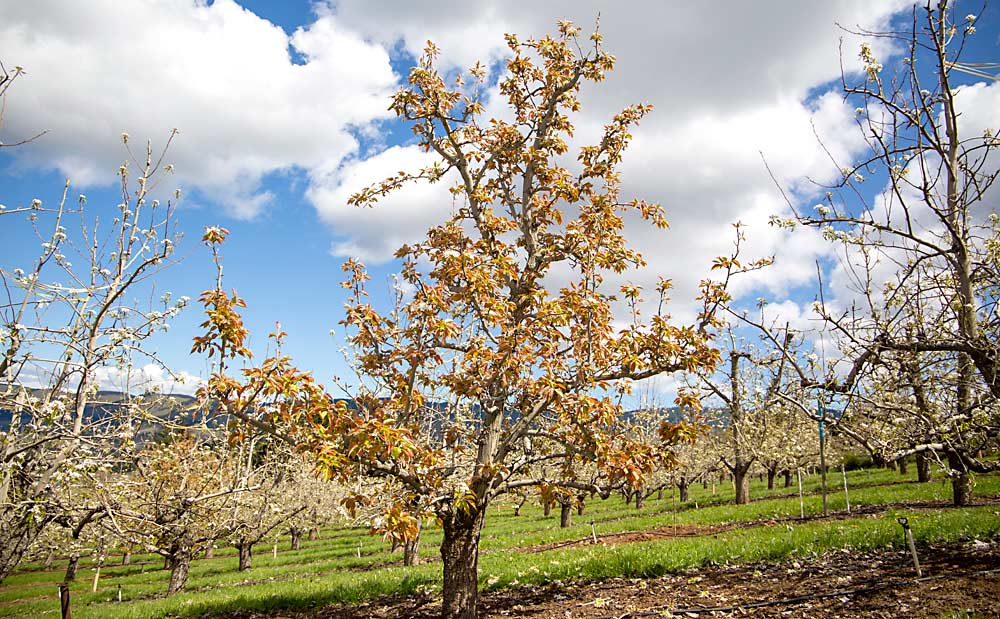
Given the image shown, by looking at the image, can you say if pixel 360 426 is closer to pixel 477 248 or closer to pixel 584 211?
pixel 477 248

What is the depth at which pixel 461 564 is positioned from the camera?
7.74 m

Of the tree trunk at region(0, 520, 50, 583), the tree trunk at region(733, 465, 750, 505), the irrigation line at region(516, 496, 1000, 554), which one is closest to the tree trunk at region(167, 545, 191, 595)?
the irrigation line at region(516, 496, 1000, 554)

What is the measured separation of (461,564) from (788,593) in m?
4.83

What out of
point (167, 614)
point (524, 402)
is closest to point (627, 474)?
point (524, 402)

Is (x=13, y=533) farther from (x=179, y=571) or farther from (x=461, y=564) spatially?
(x=179, y=571)

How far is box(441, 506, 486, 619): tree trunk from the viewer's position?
7598mm

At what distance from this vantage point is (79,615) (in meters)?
14.0

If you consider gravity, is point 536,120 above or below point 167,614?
above

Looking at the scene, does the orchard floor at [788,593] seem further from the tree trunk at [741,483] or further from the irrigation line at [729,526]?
the tree trunk at [741,483]

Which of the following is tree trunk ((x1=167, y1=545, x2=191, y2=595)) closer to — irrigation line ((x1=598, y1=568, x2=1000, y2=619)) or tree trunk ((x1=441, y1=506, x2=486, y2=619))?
tree trunk ((x1=441, y1=506, x2=486, y2=619))

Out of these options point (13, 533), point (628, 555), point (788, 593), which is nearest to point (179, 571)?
point (13, 533)

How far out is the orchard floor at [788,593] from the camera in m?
6.43

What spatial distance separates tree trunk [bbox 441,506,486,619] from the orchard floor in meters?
0.97

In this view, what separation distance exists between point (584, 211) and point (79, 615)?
17008 mm
